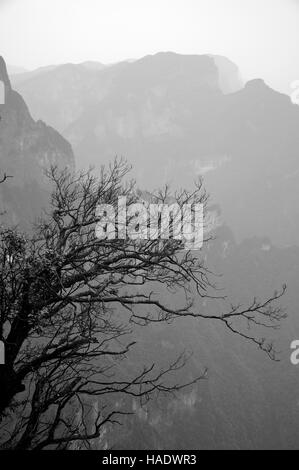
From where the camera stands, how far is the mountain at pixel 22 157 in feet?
Result: 236

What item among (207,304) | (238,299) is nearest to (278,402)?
(207,304)

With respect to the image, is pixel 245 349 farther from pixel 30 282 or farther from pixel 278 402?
pixel 30 282

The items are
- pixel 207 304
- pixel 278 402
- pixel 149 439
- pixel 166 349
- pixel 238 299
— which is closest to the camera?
pixel 149 439

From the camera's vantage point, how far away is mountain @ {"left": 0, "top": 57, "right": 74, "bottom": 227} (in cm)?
7194

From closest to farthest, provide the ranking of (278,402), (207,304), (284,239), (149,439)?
(149,439)
(278,402)
(207,304)
(284,239)

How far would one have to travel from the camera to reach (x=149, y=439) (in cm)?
5684

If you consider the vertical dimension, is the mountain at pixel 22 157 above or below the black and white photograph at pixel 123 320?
above

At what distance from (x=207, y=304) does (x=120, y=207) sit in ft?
344

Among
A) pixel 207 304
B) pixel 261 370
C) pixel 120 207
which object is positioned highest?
pixel 207 304

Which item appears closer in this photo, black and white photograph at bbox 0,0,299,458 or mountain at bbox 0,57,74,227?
black and white photograph at bbox 0,0,299,458

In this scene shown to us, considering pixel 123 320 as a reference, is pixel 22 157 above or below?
above

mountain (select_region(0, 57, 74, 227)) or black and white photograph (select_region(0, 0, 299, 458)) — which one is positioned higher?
mountain (select_region(0, 57, 74, 227))

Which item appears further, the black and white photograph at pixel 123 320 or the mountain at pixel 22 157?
the mountain at pixel 22 157

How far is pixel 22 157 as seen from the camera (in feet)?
257
